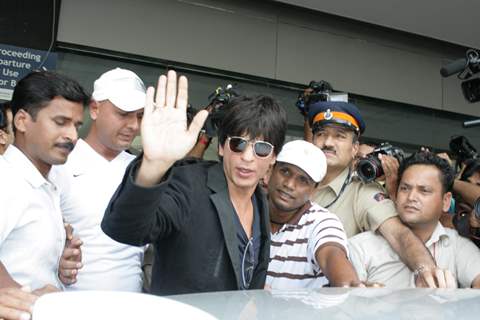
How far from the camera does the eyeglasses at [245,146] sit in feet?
6.28

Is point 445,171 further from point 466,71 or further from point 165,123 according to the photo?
point 165,123

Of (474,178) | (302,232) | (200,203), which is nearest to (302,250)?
(302,232)

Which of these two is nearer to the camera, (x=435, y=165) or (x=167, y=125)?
(x=167, y=125)

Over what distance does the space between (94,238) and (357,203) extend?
1.14 metres

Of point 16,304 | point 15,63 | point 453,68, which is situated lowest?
point 16,304

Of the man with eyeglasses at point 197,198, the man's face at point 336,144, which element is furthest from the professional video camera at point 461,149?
the man with eyeglasses at point 197,198

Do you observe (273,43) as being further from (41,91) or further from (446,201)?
(41,91)

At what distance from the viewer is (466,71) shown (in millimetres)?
2883

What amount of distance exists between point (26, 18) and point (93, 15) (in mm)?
491

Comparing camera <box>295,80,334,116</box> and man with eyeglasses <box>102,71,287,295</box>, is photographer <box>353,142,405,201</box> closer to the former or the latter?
camera <box>295,80,334,116</box>

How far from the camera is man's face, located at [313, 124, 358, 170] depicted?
9.14ft

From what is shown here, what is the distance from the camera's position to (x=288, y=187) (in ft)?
7.77

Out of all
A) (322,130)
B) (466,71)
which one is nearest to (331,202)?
(322,130)

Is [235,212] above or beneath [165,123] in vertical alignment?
beneath
